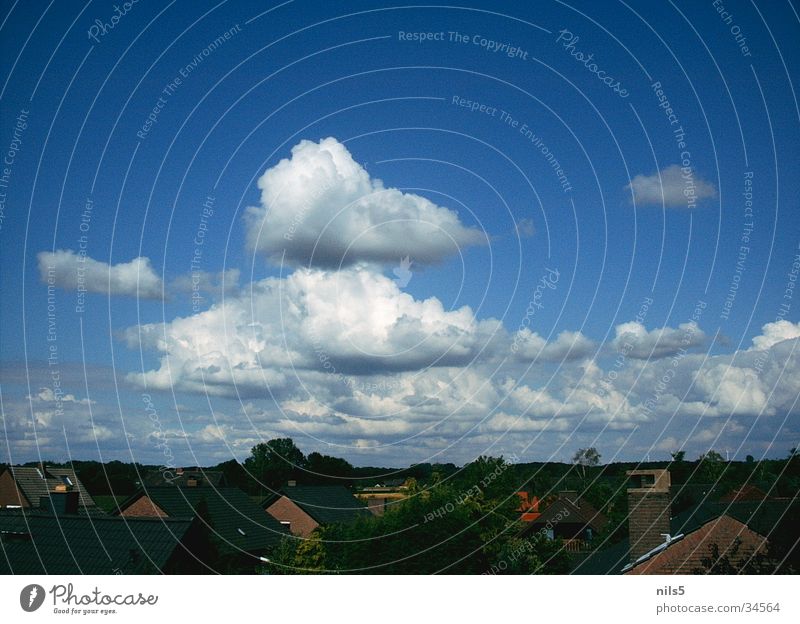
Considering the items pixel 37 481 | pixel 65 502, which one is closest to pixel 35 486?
pixel 37 481

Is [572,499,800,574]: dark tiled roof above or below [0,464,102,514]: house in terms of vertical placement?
below

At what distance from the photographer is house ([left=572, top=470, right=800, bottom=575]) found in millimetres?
11047

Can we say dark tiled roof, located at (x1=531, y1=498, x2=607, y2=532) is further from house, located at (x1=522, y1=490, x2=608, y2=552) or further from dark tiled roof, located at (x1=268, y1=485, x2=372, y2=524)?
dark tiled roof, located at (x1=268, y1=485, x2=372, y2=524)

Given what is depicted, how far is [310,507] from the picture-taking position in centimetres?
2359

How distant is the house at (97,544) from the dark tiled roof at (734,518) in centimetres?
855

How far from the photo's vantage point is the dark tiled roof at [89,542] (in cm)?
1166

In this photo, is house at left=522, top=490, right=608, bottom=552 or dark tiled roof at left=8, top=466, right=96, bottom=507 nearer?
dark tiled roof at left=8, top=466, right=96, bottom=507

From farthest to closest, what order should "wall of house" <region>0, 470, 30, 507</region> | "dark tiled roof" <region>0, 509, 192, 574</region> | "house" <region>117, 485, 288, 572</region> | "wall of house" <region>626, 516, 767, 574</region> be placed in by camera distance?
"house" <region>117, 485, 288, 572</region>, "wall of house" <region>0, 470, 30, 507</region>, "wall of house" <region>626, 516, 767, 574</region>, "dark tiled roof" <region>0, 509, 192, 574</region>

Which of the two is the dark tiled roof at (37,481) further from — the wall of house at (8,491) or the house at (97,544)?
the house at (97,544)

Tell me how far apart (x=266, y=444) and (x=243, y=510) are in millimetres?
8129

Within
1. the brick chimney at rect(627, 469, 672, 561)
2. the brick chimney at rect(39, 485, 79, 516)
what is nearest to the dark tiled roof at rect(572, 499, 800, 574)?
the brick chimney at rect(627, 469, 672, 561)

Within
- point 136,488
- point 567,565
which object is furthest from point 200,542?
point 567,565
